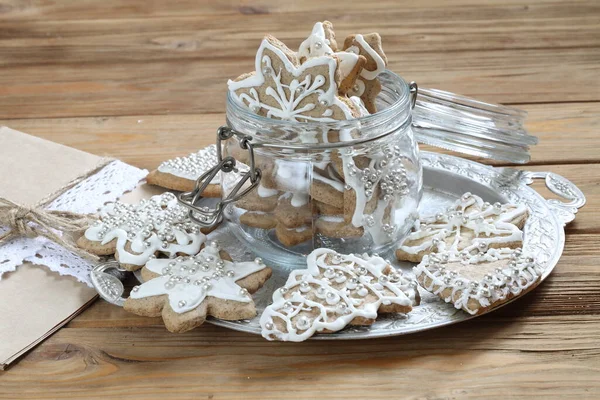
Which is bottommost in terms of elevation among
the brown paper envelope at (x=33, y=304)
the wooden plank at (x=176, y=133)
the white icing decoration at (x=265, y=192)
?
the brown paper envelope at (x=33, y=304)

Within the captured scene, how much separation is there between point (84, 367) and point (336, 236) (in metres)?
0.36

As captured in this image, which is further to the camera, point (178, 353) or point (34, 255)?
point (34, 255)

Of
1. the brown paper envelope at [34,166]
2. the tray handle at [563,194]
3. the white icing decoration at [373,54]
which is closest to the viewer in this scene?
the white icing decoration at [373,54]

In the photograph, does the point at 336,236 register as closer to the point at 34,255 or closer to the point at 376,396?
the point at 376,396

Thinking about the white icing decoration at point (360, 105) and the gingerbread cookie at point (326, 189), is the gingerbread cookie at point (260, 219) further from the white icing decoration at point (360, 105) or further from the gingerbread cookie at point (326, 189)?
the white icing decoration at point (360, 105)

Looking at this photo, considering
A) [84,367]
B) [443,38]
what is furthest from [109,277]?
[443,38]

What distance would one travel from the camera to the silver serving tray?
951 mm

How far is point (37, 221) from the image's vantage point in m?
1.18

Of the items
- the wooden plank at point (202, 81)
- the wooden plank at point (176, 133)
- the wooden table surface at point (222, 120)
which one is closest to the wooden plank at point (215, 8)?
the wooden table surface at point (222, 120)

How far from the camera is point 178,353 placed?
957 millimetres

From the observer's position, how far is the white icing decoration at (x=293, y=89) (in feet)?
3.28

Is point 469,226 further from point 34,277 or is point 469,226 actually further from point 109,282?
point 34,277

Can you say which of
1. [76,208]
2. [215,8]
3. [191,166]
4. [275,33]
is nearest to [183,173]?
[191,166]

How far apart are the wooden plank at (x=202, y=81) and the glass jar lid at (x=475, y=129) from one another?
14.4 inches
